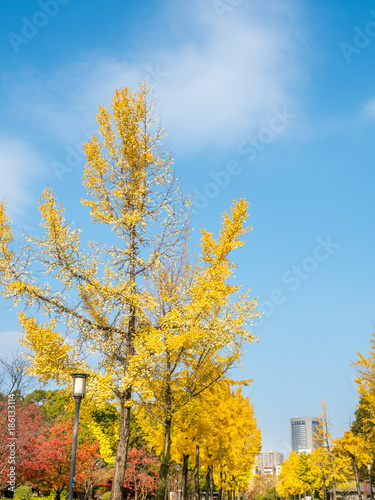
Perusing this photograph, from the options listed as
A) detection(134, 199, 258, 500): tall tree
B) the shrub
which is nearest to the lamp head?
detection(134, 199, 258, 500): tall tree

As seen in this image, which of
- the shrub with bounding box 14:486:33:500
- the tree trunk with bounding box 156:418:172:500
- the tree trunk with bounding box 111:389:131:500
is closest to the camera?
the tree trunk with bounding box 111:389:131:500

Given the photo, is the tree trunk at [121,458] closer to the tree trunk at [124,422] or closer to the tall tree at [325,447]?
the tree trunk at [124,422]

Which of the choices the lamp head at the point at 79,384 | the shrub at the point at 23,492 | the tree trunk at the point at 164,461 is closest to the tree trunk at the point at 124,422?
the lamp head at the point at 79,384

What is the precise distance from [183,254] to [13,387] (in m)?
14.0

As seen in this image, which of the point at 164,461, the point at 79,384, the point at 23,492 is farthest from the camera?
the point at 23,492

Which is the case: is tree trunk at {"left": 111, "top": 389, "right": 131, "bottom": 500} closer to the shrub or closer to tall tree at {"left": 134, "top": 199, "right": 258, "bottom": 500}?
tall tree at {"left": 134, "top": 199, "right": 258, "bottom": 500}

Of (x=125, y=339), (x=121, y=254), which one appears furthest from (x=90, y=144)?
(x=125, y=339)

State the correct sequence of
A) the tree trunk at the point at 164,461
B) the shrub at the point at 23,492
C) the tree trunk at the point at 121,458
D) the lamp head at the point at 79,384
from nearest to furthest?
1. the lamp head at the point at 79,384
2. the tree trunk at the point at 121,458
3. the tree trunk at the point at 164,461
4. the shrub at the point at 23,492

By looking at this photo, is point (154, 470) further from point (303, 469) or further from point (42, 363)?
point (42, 363)

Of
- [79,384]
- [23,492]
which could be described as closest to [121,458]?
[79,384]

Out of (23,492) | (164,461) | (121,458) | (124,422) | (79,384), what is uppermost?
(79,384)

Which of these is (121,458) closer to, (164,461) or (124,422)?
(124,422)

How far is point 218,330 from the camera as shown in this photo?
1249 centimetres

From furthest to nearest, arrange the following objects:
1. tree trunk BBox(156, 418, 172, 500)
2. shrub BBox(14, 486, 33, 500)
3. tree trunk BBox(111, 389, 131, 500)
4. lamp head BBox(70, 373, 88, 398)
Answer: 1. shrub BBox(14, 486, 33, 500)
2. tree trunk BBox(156, 418, 172, 500)
3. tree trunk BBox(111, 389, 131, 500)
4. lamp head BBox(70, 373, 88, 398)
